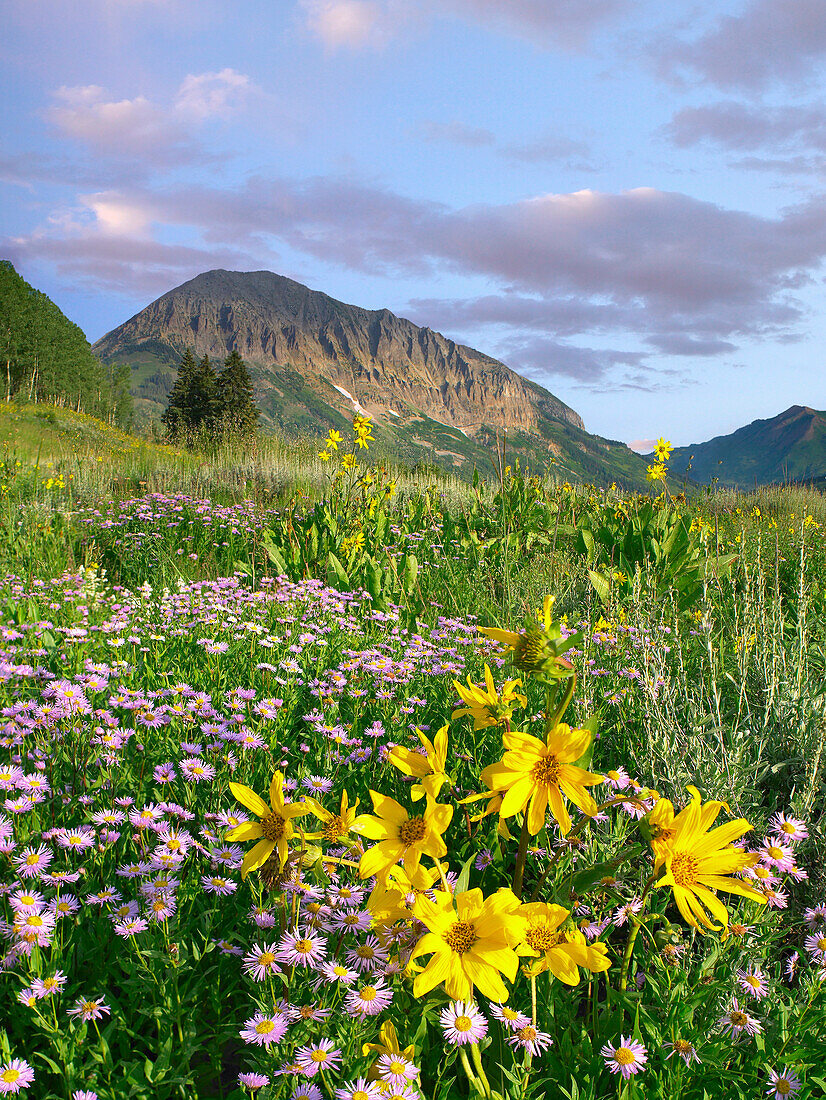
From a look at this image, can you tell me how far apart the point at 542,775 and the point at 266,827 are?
0.45 metres

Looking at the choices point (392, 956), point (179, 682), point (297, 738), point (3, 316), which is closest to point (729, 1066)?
point (392, 956)

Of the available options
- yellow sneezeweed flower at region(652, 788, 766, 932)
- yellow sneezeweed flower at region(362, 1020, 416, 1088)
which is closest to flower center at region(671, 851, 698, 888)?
→ yellow sneezeweed flower at region(652, 788, 766, 932)

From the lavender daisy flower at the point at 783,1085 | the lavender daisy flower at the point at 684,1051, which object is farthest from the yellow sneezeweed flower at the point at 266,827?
the lavender daisy flower at the point at 783,1085

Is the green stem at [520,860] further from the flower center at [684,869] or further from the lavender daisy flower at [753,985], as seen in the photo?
the lavender daisy flower at [753,985]

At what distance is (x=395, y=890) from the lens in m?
0.90

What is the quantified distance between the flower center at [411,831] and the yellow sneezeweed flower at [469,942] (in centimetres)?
8

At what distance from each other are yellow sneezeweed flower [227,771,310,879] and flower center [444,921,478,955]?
0.26 metres

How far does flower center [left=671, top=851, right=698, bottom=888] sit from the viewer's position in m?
0.91

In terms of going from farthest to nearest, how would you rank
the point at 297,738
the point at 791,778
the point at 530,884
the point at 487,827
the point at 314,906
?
the point at 297,738 → the point at 791,778 → the point at 487,827 → the point at 530,884 → the point at 314,906

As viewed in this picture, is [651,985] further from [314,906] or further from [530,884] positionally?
[314,906]

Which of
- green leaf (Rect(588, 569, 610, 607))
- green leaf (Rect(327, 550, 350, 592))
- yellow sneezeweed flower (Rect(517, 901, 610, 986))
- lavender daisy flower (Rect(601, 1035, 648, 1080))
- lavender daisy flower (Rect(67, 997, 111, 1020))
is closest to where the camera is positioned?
yellow sneezeweed flower (Rect(517, 901, 610, 986))

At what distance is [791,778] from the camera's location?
216 centimetres

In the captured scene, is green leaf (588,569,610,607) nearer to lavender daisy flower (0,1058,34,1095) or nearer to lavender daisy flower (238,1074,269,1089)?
lavender daisy flower (238,1074,269,1089)

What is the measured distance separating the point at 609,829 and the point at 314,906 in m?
1.02
